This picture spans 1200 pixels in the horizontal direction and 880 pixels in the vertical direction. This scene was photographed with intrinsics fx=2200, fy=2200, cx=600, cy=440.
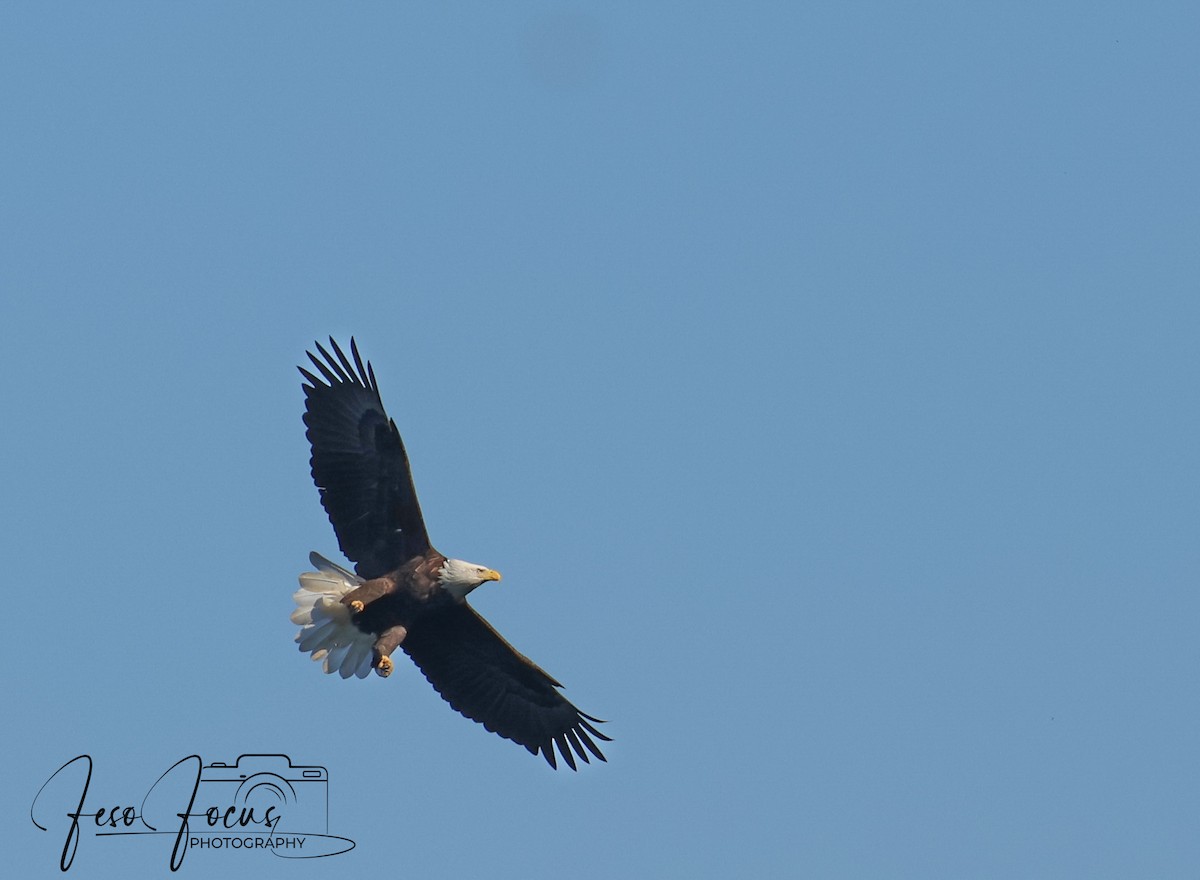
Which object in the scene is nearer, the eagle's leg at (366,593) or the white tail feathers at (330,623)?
the eagle's leg at (366,593)

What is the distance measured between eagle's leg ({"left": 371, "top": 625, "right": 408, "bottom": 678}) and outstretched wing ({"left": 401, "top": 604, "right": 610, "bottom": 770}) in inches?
7.9

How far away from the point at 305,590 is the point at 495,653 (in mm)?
1640

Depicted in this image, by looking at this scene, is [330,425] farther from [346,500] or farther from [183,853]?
[183,853]

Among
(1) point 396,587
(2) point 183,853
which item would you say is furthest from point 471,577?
Answer: (2) point 183,853

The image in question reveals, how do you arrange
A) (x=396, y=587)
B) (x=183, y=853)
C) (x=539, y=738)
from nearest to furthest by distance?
(x=183, y=853)
(x=396, y=587)
(x=539, y=738)

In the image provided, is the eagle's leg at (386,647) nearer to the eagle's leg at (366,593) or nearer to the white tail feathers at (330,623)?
the white tail feathers at (330,623)

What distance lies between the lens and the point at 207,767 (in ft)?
51.0

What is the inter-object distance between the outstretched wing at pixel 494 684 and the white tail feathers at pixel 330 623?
473 mm

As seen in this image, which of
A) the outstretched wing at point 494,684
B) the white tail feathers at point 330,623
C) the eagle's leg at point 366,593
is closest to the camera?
the eagle's leg at point 366,593

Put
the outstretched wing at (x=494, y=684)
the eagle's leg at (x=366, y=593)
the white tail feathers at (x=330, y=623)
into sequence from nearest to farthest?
the eagle's leg at (x=366, y=593)
the white tail feathers at (x=330, y=623)
the outstretched wing at (x=494, y=684)

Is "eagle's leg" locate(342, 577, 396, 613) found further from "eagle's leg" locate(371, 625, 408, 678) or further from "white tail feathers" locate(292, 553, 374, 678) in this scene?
"eagle's leg" locate(371, 625, 408, 678)

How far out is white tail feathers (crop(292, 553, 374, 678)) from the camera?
1609 cm

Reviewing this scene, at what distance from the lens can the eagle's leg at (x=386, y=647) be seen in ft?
52.9

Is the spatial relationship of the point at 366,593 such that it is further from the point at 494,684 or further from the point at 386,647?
the point at 494,684
